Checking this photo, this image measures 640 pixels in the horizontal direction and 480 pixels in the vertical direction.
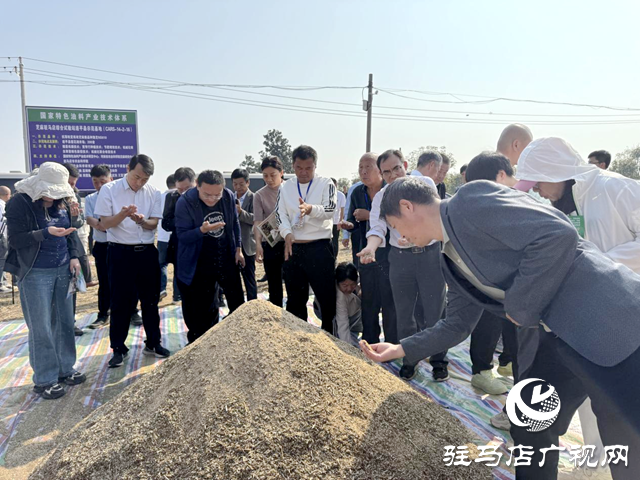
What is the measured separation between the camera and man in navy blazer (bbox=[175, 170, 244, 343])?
324 centimetres

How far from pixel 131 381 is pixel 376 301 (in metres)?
1.92

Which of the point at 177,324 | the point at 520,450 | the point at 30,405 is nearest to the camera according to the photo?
the point at 520,450

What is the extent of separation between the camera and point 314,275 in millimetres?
3186

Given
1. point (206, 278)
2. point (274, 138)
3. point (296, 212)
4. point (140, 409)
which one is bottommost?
point (140, 409)

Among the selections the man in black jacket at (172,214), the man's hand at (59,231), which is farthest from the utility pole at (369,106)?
the man's hand at (59,231)

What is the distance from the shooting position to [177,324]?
14.5ft

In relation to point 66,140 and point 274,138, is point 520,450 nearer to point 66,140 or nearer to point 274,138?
point 66,140

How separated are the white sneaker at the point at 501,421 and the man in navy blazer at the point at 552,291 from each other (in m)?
0.87

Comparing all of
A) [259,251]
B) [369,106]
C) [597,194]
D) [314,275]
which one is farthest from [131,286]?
[369,106]

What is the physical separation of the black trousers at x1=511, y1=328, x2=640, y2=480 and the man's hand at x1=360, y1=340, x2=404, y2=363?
50 centimetres

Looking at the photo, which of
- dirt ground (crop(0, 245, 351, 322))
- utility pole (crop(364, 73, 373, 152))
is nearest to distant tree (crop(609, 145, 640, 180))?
utility pole (crop(364, 73, 373, 152))

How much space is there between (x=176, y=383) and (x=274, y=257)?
202 centimetres

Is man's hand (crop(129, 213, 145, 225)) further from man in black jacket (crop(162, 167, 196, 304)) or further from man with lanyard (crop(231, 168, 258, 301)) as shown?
man with lanyard (crop(231, 168, 258, 301))

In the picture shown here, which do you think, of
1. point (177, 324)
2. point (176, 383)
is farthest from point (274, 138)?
point (176, 383)
